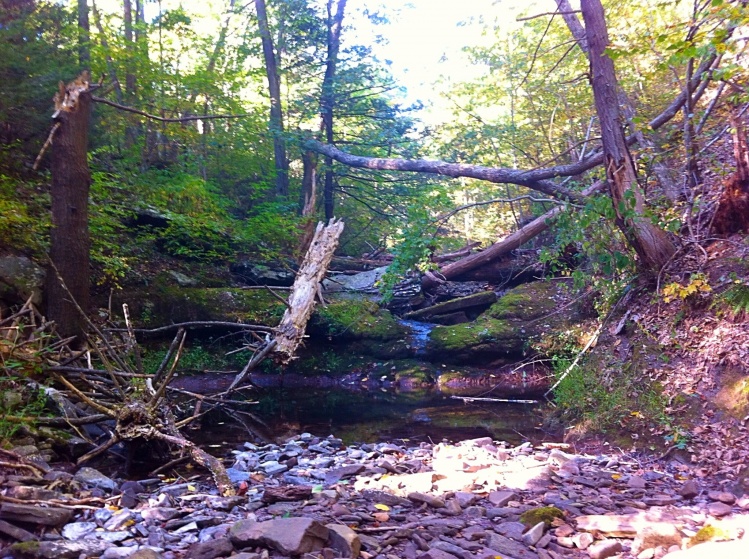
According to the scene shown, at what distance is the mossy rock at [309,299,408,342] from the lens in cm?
1224

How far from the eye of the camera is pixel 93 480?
13.5 feet

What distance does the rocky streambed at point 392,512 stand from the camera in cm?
284

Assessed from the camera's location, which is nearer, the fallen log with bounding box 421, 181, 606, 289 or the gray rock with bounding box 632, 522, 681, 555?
the gray rock with bounding box 632, 522, 681, 555

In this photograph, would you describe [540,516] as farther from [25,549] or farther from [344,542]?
[25,549]

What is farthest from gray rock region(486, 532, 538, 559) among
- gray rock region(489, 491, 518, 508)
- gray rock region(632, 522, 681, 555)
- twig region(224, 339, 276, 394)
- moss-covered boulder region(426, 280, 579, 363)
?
moss-covered boulder region(426, 280, 579, 363)

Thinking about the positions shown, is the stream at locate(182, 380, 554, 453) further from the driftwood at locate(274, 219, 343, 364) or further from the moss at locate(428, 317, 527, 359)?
the moss at locate(428, 317, 527, 359)

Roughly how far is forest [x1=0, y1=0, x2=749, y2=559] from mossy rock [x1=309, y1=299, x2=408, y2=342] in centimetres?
5

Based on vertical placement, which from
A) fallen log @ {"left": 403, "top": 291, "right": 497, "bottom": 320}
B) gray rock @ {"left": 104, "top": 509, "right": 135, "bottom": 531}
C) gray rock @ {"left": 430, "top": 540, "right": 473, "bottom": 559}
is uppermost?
fallen log @ {"left": 403, "top": 291, "right": 497, "bottom": 320}

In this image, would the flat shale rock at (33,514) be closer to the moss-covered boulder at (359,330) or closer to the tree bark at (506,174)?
the tree bark at (506,174)

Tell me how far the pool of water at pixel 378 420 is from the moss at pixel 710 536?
3.75 metres

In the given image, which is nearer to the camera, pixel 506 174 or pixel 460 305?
pixel 506 174

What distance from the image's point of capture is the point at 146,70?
13.0 m

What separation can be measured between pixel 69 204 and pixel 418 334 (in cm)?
788

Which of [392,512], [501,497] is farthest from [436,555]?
[501,497]
